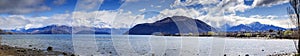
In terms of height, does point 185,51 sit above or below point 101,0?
below

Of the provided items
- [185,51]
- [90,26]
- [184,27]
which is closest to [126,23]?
[184,27]

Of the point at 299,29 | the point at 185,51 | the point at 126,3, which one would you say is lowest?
the point at 185,51

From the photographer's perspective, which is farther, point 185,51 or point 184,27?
point 185,51

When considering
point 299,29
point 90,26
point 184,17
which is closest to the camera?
point 184,17

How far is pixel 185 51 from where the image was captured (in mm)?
32406

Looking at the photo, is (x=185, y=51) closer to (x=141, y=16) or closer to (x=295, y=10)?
(x=295, y=10)

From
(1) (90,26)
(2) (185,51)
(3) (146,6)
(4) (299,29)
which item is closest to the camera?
(3) (146,6)

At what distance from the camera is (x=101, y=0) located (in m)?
6.03

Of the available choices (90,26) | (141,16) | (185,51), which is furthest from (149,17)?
(185,51)

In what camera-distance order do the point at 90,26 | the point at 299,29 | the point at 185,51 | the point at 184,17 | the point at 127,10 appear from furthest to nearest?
the point at 185,51 → the point at 299,29 → the point at 90,26 → the point at 184,17 → the point at 127,10

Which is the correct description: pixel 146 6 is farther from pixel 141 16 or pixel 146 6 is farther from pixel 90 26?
pixel 90 26

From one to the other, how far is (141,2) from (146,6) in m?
0.13

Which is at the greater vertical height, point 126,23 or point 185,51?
point 126,23

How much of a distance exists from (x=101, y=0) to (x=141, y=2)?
767mm
